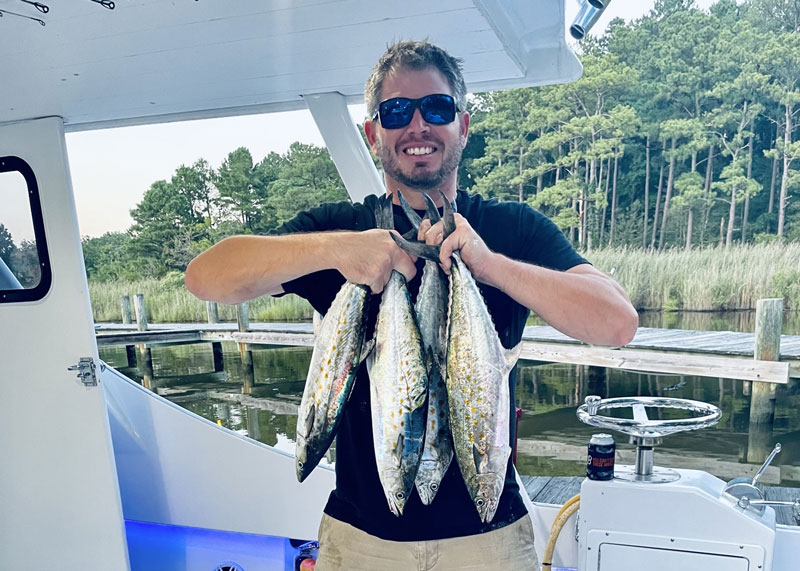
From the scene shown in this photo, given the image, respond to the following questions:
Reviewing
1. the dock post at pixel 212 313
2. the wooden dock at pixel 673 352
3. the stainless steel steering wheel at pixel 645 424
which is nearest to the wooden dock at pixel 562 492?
the stainless steel steering wheel at pixel 645 424

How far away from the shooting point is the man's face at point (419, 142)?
1.14 metres

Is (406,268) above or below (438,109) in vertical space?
below

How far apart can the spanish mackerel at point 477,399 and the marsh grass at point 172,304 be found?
850cm

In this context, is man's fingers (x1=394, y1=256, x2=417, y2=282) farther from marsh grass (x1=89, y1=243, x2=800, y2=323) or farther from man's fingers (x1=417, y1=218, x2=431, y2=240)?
marsh grass (x1=89, y1=243, x2=800, y2=323)

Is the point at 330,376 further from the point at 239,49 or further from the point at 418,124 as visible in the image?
the point at 239,49

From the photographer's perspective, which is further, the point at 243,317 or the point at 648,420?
the point at 243,317

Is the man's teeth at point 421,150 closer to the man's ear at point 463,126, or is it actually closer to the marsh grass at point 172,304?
the man's ear at point 463,126

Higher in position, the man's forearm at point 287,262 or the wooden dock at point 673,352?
the man's forearm at point 287,262

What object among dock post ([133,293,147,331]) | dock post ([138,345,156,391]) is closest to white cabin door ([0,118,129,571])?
dock post ([133,293,147,331])

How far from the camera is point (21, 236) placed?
2.78 m

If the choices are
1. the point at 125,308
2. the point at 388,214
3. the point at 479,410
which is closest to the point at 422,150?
the point at 388,214

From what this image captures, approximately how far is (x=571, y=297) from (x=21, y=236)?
2585mm

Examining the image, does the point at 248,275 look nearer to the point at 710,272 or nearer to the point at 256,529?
the point at 256,529

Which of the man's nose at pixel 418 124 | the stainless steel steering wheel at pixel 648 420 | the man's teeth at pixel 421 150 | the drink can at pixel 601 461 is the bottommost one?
the drink can at pixel 601 461
